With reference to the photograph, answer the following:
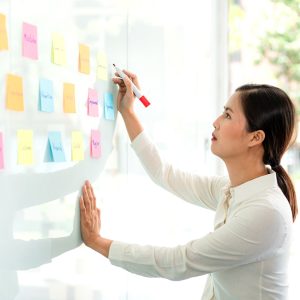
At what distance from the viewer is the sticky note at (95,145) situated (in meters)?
1.30

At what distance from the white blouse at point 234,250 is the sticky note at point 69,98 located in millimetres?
319

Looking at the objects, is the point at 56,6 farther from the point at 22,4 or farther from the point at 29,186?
the point at 29,186

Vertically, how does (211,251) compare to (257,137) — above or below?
below

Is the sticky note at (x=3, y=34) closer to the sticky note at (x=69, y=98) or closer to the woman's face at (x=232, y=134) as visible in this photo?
the sticky note at (x=69, y=98)

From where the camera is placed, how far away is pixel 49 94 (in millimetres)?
1109

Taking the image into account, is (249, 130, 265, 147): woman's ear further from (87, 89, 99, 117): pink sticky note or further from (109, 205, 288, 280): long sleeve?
(87, 89, 99, 117): pink sticky note

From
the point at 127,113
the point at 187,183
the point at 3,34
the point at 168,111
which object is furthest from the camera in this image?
the point at 168,111

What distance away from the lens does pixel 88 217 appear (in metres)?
1.29

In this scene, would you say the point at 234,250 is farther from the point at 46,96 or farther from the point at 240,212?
the point at 46,96

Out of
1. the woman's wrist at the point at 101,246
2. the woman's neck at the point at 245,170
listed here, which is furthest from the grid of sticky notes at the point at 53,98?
the woman's neck at the point at 245,170

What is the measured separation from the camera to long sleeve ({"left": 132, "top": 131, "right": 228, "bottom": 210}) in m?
1.58

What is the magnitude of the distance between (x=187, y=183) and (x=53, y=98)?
0.63m

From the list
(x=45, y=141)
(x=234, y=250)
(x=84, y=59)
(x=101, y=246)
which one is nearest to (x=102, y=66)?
(x=84, y=59)

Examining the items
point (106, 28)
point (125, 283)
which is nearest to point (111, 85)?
point (106, 28)
